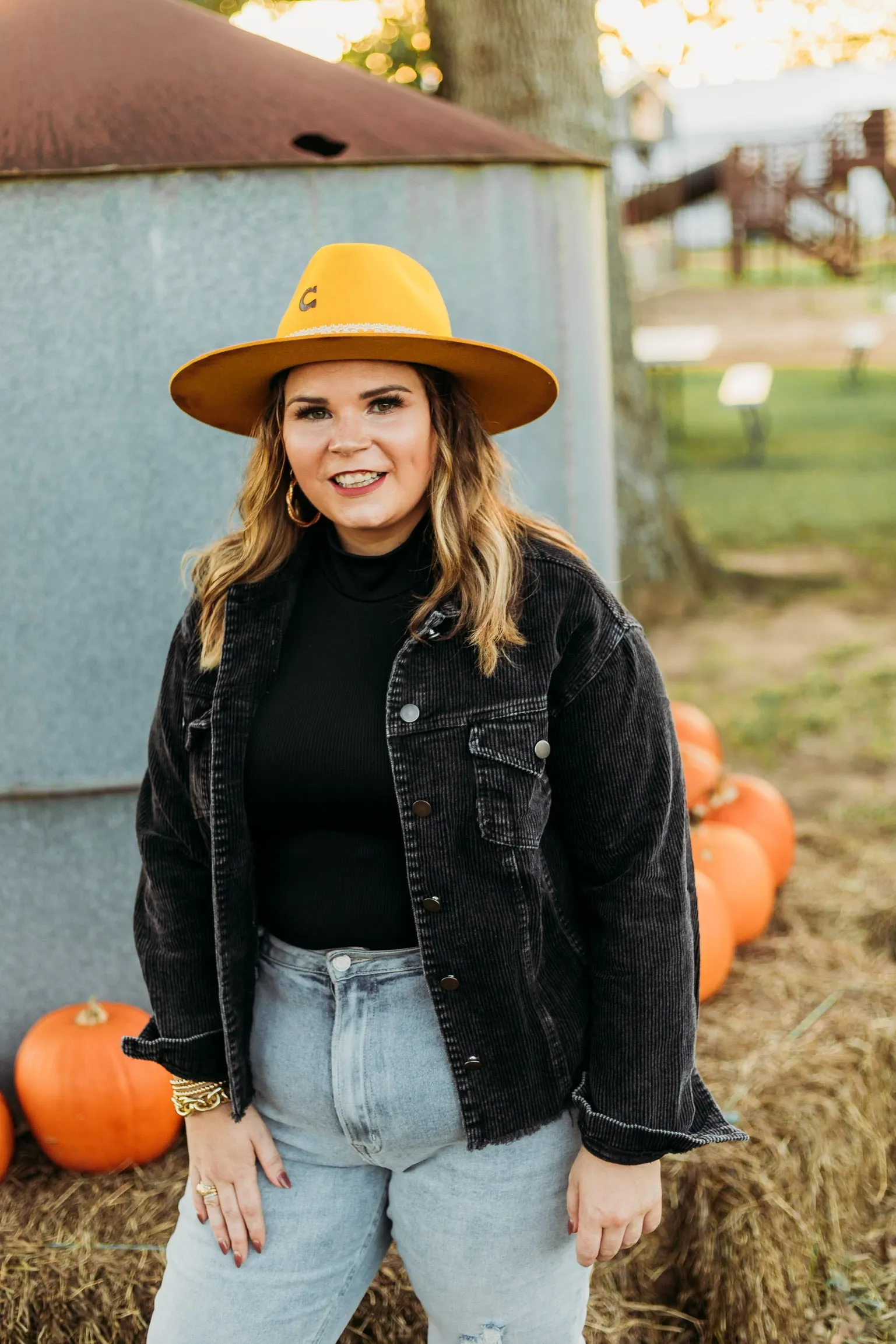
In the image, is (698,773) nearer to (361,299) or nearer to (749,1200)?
(749,1200)

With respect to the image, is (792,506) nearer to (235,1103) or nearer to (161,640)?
(161,640)

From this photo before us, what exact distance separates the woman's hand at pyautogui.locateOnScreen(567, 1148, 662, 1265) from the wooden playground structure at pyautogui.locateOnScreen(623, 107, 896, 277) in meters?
19.6

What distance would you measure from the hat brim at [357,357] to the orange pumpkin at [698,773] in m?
2.30

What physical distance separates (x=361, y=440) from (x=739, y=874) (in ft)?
8.10

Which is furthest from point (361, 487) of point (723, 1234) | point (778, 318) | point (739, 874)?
point (778, 318)

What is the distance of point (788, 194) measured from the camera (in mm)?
20031

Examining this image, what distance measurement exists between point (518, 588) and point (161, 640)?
1465 mm

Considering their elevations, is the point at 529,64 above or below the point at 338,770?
above

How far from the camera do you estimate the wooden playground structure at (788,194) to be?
19406mm

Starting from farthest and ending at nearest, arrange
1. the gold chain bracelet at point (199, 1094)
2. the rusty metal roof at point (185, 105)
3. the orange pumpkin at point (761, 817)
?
the orange pumpkin at point (761, 817) < the rusty metal roof at point (185, 105) < the gold chain bracelet at point (199, 1094)

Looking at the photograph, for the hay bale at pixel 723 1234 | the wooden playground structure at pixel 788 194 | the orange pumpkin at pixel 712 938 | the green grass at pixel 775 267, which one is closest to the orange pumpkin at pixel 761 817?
the orange pumpkin at pixel 712 938

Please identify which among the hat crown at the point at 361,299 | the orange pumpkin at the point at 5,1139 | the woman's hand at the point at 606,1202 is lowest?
the orange pumpkin at the point at 5,1139

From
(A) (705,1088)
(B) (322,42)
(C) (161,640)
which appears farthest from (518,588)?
(B) (322,42)

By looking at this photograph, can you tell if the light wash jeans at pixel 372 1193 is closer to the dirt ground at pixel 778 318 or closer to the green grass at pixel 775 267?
the dirt ground at pixel 778 318
